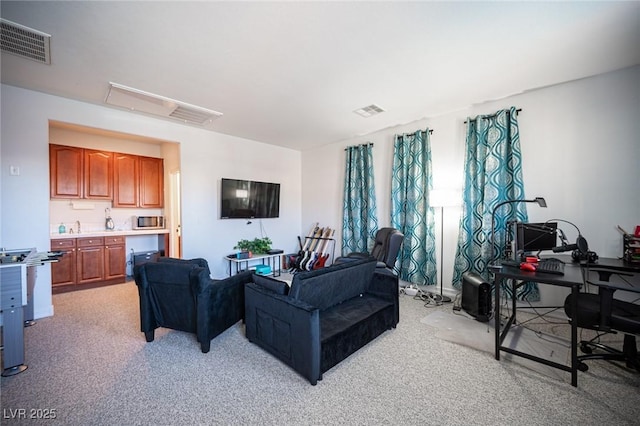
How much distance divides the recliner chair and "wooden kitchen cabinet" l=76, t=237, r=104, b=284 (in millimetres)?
2755

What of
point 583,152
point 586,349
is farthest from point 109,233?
point 583,152

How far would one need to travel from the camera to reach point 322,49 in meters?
2.34

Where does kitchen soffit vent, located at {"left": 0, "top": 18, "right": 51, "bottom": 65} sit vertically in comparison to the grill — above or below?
above

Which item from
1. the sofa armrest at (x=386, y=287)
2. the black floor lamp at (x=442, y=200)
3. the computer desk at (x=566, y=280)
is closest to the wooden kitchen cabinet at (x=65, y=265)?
the sofa armrest at (x=386, y=287)

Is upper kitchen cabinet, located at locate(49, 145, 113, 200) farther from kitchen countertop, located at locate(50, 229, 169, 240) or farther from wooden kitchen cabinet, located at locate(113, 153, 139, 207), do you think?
kitchen countertop, located at locate(50, 229, 169, 240)

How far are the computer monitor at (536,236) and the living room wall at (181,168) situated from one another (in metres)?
4.44

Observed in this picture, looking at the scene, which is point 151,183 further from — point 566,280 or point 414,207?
point 566,280

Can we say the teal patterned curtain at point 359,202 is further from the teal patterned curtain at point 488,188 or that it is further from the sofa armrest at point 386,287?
the sofa armrest at point 386,287

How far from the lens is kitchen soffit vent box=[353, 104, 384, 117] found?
369cm

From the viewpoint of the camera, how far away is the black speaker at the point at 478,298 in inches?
118

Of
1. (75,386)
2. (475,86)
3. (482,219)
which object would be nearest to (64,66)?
(75,386)

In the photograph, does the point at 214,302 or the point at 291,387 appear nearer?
the point at 291,387

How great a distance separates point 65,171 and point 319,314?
16.8ft

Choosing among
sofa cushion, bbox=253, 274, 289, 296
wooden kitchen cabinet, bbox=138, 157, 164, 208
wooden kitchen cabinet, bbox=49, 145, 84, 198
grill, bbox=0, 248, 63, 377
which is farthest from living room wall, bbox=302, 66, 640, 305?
wooden kitchen cabinet, bbox=49, 145, 84, 198
